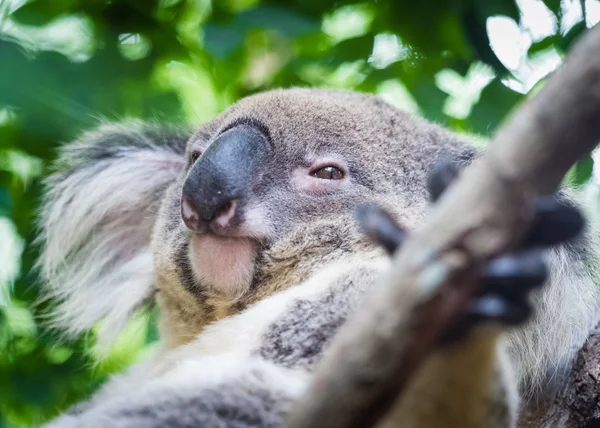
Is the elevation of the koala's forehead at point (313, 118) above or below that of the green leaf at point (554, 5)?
below

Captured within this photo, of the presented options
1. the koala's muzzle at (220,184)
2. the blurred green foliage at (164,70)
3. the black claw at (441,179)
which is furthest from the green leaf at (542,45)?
the black claw at (441,179)

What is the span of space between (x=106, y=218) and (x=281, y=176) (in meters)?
1.27

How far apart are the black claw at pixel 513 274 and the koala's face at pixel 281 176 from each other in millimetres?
1295

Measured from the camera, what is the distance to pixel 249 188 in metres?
2.58

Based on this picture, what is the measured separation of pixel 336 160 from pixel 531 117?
1.57m

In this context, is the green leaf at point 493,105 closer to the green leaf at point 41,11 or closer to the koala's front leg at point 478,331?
the koala's front leg at point 478,331

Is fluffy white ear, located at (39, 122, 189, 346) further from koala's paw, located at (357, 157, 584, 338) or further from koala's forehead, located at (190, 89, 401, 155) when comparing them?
koala's paw, located at (357, 157, 584, 338)

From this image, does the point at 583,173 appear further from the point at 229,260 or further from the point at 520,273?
the point at 520,273

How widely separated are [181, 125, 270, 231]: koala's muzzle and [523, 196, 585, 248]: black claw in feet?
4.41

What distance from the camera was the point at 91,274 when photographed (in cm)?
361

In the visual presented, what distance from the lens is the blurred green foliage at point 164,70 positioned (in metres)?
3.07

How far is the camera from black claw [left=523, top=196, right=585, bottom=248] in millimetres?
1239

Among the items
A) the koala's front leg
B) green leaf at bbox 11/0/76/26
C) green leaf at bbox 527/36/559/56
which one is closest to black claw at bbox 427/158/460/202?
the koala's front leg

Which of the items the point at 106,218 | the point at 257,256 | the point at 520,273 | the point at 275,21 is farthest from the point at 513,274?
the point at 106,218
